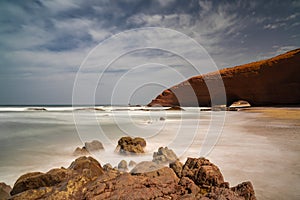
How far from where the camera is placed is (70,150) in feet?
14.7

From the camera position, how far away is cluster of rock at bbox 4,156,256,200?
5.31 ft

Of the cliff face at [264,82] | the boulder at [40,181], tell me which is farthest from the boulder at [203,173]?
the cliff face at [264,82]

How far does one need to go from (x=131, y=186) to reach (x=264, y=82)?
28924 mm

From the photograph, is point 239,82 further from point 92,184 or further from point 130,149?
point 92,184

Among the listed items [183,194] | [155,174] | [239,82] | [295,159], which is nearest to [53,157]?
[155,174]

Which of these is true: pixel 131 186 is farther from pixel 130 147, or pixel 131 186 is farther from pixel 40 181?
pixel 130 147

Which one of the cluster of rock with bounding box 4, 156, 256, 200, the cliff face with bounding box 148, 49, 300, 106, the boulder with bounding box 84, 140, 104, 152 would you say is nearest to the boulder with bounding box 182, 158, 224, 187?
the cluster of rock with bounding box 4, 156, 256, 200

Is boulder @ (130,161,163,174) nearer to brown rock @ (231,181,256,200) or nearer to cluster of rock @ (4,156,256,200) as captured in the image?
cluster of rock @ (4,156,256,200)

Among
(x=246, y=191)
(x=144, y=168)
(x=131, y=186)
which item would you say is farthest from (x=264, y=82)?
(x=131, y=186)

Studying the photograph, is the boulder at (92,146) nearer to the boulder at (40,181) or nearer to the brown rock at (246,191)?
the boulder at (40,181)

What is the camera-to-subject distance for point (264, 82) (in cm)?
2481

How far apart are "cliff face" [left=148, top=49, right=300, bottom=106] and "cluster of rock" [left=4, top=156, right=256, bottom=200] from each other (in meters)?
26.7

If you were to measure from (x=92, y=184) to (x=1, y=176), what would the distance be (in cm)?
224

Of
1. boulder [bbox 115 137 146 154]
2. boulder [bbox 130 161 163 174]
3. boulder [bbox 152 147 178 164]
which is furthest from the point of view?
boulder [bbox 115 137 146 154]
